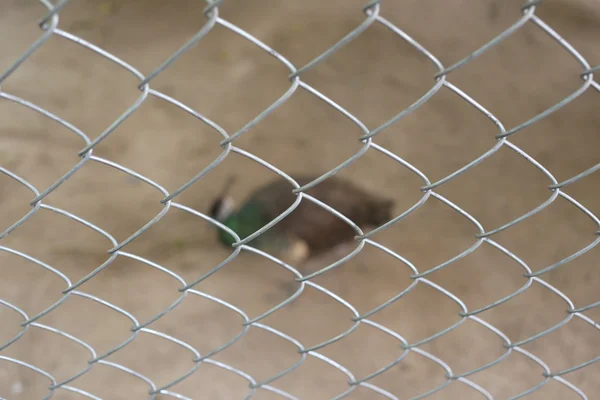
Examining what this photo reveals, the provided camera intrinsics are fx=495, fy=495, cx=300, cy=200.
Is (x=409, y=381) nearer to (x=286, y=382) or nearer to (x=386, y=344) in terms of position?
(x=386, y=344)

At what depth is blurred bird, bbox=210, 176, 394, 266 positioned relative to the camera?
5.92 feet

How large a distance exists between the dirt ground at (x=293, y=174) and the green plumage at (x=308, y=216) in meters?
0.11

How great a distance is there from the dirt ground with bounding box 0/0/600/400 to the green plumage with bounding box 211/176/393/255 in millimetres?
106

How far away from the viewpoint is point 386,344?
1760 millimetres

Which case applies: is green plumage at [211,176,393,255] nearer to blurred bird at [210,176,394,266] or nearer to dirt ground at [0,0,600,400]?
blurred bird at [210,176,394,266]

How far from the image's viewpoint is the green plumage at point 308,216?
1.80m

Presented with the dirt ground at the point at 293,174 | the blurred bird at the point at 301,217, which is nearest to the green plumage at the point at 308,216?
the blurred bird at the point at 301,217

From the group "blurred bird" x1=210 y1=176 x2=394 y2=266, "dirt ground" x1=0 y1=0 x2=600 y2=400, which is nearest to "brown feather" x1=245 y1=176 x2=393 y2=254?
"blurred bird" x1=210 y1=176 x2=394 y2=266

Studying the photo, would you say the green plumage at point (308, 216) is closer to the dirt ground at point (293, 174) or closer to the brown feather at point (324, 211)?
the brown feather at point (324, 211)

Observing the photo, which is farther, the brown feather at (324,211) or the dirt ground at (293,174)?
the brown feather at (324,211)

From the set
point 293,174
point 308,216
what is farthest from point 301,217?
point 293,174

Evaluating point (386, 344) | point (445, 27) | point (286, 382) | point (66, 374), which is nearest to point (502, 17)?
point (445, 27)

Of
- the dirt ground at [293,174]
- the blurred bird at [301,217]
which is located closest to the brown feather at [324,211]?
the blurred bird at [301,217]

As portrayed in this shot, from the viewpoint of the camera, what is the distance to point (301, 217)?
179cm
